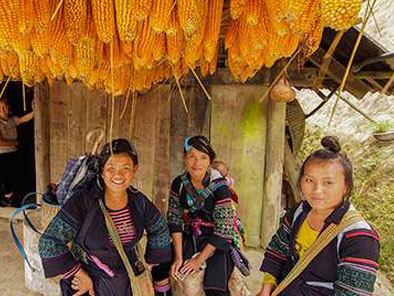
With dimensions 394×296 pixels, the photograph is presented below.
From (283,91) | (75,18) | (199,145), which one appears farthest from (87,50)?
(283,91)

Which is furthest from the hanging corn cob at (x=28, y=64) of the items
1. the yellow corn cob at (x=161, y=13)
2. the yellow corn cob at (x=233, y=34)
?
the yellow corn cob at (x=233, y=34)

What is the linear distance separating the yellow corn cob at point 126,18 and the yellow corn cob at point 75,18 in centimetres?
18

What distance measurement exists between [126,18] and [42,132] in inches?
124

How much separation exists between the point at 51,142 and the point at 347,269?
11.3 feet

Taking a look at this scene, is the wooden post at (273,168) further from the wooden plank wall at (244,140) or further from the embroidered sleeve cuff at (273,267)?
the embroidered sleeve cuff at (273,267)

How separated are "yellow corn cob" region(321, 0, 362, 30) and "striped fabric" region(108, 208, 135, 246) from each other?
4.73 feet

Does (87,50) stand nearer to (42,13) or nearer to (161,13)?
(42,13)

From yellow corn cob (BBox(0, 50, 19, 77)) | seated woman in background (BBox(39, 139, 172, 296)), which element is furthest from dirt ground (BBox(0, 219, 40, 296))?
yellow corn cob (BBox(0, 50, 19, 77))

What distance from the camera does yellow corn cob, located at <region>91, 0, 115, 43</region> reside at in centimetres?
112

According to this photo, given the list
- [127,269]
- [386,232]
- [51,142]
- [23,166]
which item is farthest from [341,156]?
[23,166]

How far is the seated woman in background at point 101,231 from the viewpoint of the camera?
1727 mm

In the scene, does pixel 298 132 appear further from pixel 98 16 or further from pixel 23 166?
pixel 23 166

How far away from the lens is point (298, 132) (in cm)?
444

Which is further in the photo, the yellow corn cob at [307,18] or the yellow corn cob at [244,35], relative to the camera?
the yellow corn cob at [244,35]
